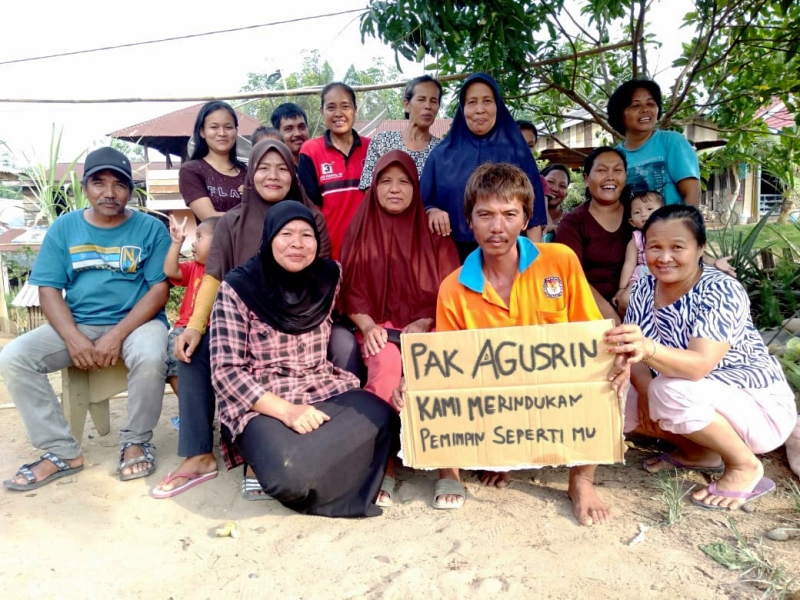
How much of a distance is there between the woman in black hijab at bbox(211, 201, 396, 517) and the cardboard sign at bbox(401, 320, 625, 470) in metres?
0.32

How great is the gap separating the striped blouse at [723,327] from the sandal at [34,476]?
3.26 metres

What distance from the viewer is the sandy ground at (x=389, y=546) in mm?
2148

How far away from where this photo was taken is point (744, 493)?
8.29 feet

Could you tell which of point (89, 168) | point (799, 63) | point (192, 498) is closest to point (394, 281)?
point (192, 498)

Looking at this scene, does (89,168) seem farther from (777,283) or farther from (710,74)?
(710,74)

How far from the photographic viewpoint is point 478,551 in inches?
92.7

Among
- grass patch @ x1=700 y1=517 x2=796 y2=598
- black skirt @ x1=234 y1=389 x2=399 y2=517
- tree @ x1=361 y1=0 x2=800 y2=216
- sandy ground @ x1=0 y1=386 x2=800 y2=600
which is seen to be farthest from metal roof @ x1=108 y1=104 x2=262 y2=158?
grass patch @ x1=700 y1=517 x2=796 y2=598

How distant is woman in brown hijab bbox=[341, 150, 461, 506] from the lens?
3.39m

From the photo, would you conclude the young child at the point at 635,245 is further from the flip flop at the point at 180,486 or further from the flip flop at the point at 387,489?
the flip flop at the point at 180,486

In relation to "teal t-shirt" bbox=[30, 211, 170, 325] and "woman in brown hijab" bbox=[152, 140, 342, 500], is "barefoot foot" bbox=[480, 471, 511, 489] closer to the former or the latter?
"woman in brown hijab" bbox=[152, 140, 342, 500]

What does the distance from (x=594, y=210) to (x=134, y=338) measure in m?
2.92

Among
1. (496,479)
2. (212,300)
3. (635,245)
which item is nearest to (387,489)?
(496,479)

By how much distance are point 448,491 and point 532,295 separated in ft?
3.30

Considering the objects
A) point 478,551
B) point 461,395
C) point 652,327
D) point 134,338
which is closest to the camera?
point 478,551
